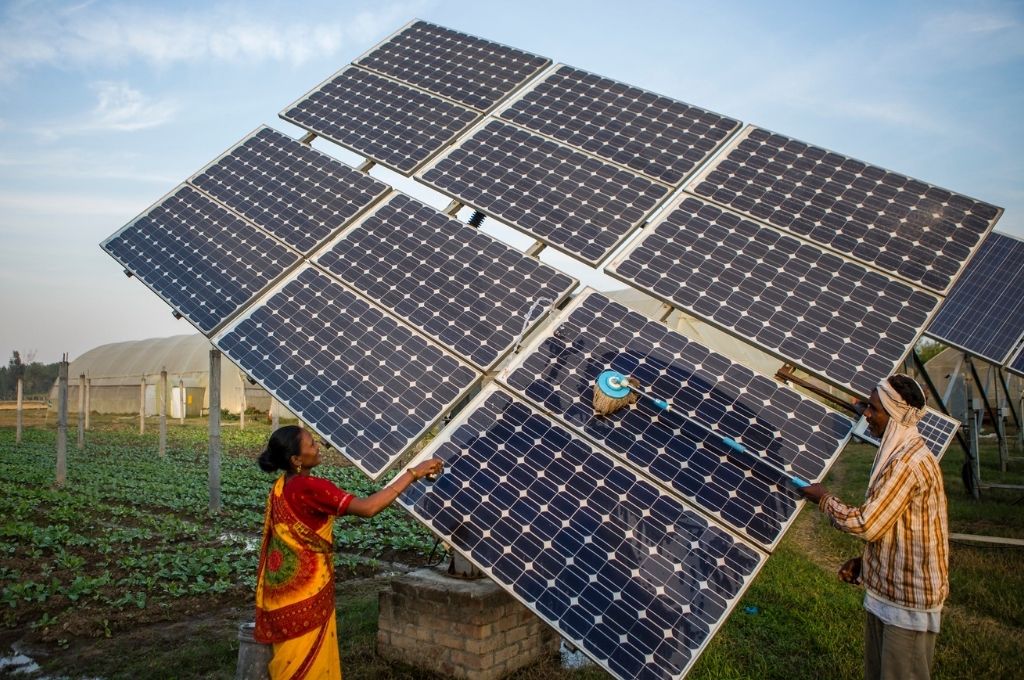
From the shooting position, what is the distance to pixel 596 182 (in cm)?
847

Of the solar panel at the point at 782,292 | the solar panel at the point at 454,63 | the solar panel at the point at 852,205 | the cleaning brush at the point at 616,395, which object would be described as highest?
the solar panel at the point at 454,63

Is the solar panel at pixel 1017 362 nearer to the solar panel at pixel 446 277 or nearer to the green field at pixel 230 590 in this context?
the green field at pixel 230 590

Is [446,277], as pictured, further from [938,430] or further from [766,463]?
[938,430]

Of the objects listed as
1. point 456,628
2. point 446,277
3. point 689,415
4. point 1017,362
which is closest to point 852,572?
point 689,415

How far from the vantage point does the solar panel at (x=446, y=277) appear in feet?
23.1

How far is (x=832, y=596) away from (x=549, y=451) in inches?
241

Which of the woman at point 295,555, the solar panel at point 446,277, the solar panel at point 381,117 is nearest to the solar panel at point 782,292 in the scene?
the solar panel at point 446,277

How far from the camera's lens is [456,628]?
7.07 meters

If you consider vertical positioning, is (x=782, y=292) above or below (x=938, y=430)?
above

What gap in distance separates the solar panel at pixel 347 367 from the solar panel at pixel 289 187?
921 mm

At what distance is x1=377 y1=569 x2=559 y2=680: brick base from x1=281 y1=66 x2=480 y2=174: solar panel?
4865mm

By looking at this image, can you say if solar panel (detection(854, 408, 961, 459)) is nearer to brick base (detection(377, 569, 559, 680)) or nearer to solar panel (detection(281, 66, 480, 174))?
brick base (detection(377, 569, 559, 680))

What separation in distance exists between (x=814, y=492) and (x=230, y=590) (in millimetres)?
7867

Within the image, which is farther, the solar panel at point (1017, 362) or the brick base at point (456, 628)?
the solar panel at point (1017, 362)
